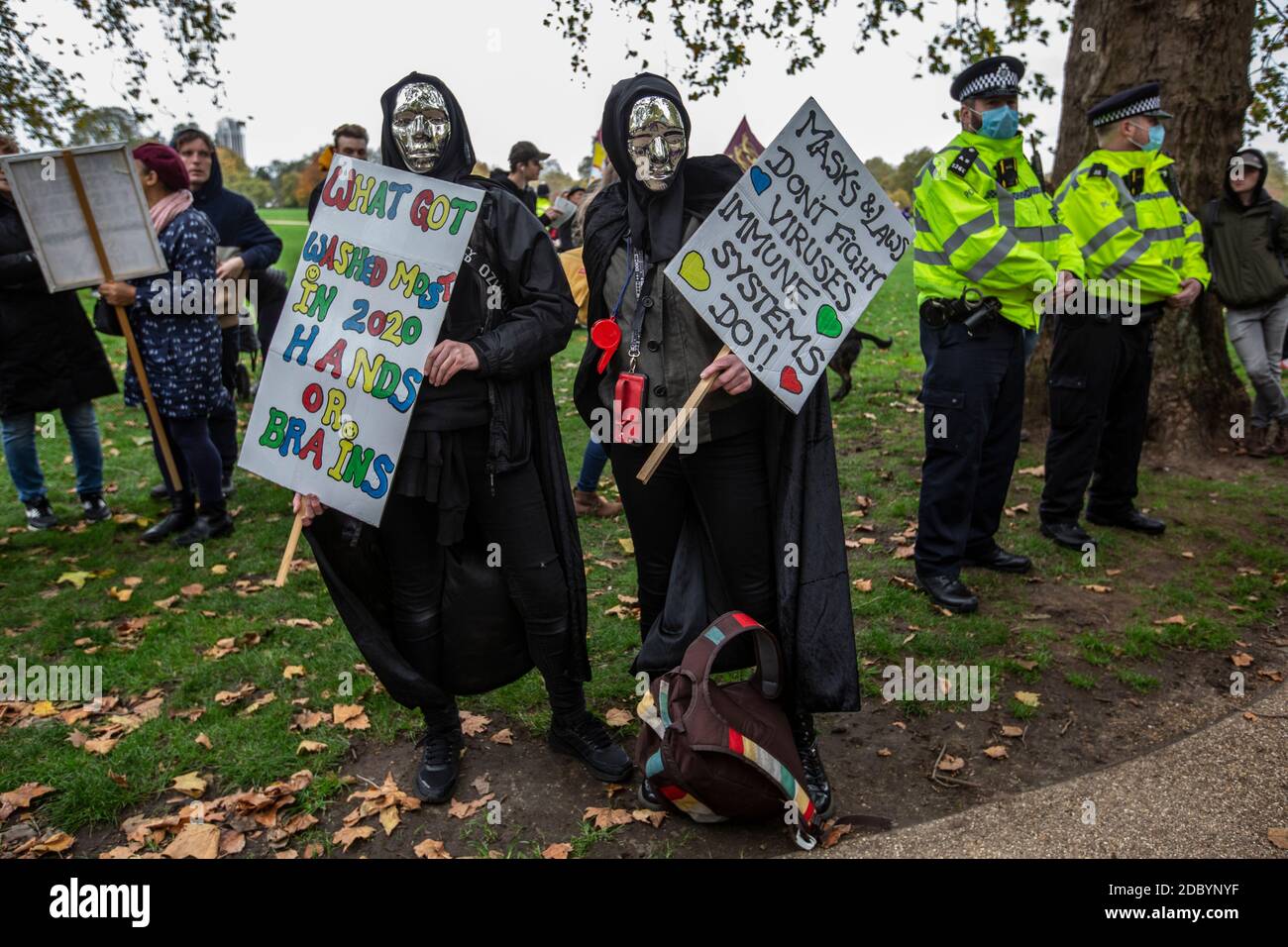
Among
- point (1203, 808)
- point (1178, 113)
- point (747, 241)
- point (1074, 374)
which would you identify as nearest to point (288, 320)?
point (747, 241)

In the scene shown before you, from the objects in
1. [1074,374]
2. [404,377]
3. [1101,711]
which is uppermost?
[404,377]

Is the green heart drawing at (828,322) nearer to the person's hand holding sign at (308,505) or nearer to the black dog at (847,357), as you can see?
the person's hand holding sign at (308,505)

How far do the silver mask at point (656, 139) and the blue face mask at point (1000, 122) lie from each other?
213 cm

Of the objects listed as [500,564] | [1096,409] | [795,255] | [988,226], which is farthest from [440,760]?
[1096,409]

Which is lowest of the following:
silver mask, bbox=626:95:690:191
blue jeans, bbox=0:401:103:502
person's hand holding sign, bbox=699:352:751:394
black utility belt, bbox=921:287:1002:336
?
blue jeans, bbox=0:401:103:502

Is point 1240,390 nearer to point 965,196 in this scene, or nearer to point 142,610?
point 965,196

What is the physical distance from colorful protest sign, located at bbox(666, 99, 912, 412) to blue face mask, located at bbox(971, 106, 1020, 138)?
1.70 metres

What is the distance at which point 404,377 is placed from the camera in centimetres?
292

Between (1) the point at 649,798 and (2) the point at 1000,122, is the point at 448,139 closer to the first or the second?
(1) the point at 649,798

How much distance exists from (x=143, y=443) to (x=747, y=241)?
721 centimetres

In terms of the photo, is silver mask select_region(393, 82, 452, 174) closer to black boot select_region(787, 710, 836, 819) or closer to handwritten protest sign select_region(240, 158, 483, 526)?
handwritten protest sign select_region(240, 158, 483, 526)

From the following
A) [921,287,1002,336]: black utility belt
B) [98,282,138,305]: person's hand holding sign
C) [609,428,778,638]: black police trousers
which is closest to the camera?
[609,428,778,638]: black police trousers

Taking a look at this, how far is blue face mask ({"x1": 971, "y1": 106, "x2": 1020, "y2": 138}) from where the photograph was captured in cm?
435

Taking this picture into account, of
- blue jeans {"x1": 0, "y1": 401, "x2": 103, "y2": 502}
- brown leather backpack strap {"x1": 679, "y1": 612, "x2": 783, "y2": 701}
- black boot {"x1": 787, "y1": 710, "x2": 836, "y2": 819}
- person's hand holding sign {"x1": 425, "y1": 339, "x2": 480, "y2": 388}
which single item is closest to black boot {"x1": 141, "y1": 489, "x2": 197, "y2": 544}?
blue jeans {"x1": 0, "y1": 401, "x2": 103, "y2": 502}
